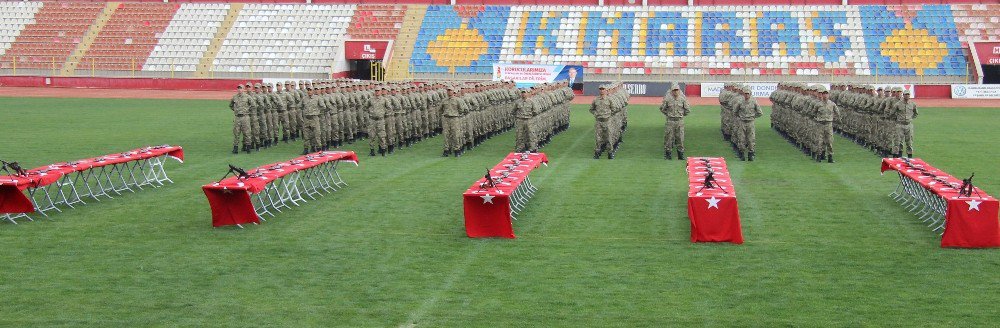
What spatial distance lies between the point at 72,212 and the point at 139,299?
5376 mm

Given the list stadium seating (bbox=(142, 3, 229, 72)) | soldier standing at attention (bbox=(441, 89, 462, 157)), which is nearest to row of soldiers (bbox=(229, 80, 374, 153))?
soldier standing at attention (bbox=(441, 89, 462, 157))

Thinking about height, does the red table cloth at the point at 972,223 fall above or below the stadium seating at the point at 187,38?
below

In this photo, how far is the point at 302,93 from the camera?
→ 25.6m

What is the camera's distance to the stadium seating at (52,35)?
52.5m

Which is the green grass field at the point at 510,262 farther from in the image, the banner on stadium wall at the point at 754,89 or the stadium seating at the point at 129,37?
the stadium seating at the point at 129,37

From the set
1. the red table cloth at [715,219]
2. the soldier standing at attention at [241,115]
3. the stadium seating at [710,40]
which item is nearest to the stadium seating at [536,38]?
the stadium seating at [710,40]

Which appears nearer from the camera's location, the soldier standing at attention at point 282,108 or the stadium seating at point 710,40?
the soldier standing at attention at point 282,108

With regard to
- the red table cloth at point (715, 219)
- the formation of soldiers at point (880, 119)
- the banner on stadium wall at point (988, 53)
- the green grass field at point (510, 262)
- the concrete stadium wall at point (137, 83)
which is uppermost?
the banner on stadium wall at point (988, 53)

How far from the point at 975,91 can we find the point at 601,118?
93.2 feet

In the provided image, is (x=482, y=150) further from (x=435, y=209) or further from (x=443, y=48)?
(x=443, y=48)

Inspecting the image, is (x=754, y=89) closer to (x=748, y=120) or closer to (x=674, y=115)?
(x=748, y=120)

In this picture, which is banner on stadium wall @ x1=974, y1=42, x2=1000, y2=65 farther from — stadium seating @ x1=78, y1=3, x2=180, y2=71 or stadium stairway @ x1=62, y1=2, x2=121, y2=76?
stadium stairway @ x1=62, y1=2, x2=121, y2=76

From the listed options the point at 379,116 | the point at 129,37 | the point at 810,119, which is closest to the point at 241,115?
the point at 379,116

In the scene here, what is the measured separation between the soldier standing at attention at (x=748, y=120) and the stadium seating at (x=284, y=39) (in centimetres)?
3198
